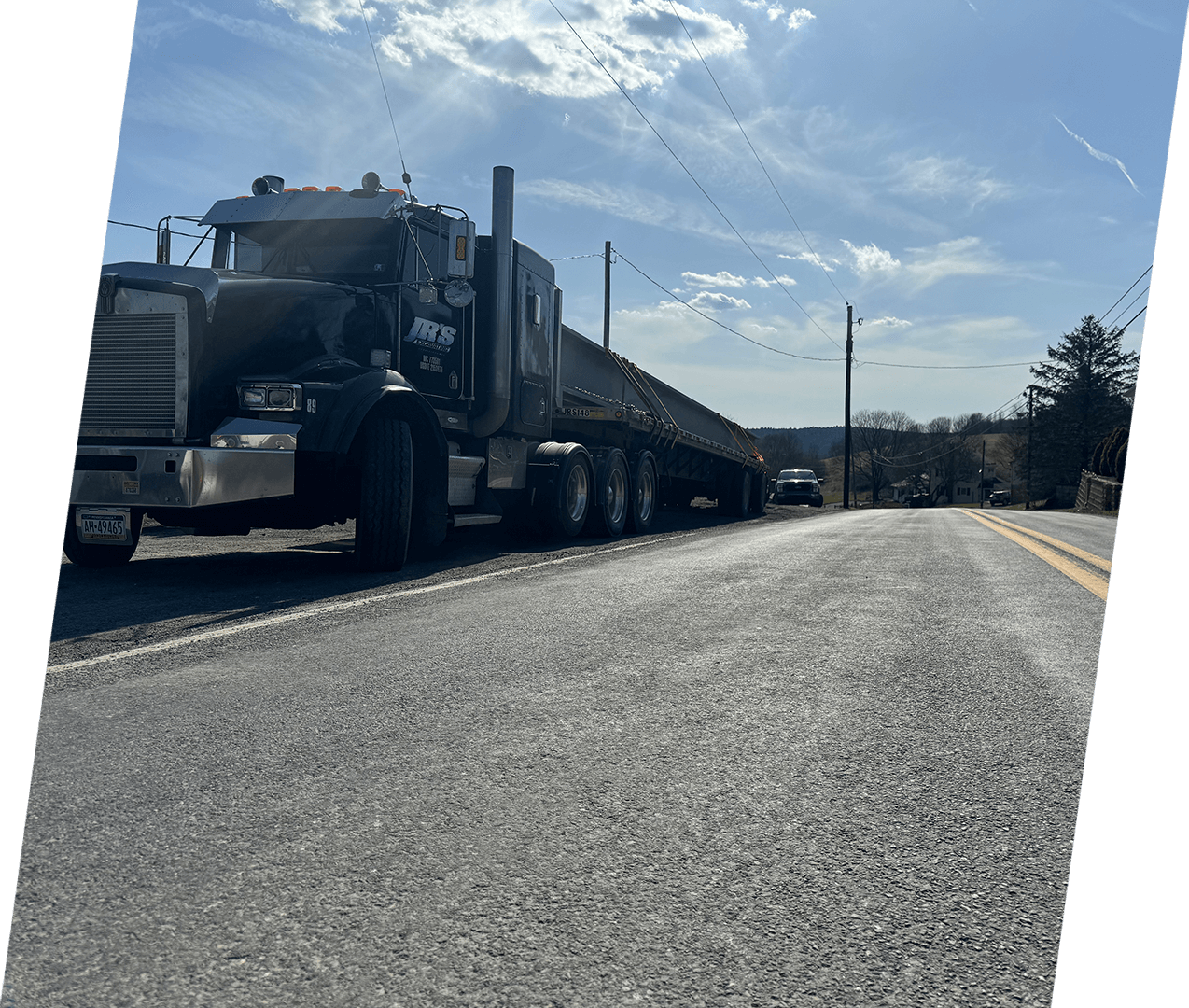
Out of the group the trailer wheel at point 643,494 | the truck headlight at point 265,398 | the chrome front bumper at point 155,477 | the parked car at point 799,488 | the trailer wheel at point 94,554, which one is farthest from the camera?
the parked car at point 799,488

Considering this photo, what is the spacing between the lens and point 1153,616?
66 centimetres

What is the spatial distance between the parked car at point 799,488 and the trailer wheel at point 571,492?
28097 mm

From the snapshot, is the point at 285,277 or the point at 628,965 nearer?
the point at 628,965

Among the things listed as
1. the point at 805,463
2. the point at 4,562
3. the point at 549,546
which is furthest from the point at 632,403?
the point at 805,463

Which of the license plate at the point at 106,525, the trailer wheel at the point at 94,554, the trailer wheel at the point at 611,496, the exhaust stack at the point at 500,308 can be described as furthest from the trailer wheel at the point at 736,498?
the license plate at the point at 106,525

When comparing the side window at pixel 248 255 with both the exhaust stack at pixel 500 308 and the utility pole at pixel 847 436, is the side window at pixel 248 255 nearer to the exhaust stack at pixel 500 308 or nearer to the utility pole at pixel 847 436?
the exhaust stack at pixel 500 308

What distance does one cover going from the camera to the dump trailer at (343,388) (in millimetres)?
6273

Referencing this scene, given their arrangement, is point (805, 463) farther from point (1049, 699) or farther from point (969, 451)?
point (1049, 699)

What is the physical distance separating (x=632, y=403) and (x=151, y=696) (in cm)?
1212

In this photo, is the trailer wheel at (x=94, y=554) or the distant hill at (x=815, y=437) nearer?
the trailer wheel at (x=94, y=554)

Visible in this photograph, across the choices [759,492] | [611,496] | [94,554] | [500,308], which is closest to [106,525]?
[94,554]

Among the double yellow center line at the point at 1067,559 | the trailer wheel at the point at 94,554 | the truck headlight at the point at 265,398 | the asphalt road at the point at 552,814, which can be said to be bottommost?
the trailer wheel at the point at 94,554

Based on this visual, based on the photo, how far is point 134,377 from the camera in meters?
6.32

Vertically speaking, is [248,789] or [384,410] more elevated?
[384,410]
